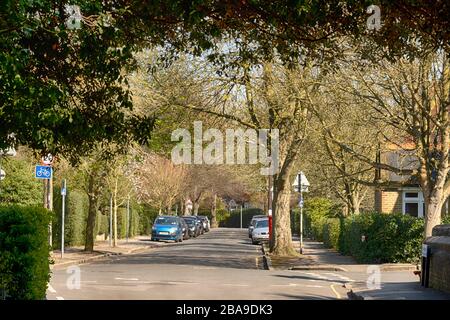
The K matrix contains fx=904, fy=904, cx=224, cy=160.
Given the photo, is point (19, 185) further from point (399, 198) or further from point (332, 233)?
point (399, 198)

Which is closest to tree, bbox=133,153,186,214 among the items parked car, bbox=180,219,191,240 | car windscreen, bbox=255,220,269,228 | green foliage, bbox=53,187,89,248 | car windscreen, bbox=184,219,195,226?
car windscreen, bbox=184,219,195,226

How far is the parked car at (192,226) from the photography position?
6675 centimetres

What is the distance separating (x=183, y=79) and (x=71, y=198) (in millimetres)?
11974

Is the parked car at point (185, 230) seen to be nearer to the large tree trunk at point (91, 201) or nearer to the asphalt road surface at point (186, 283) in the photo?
the large tree trunk at point (91, 201)

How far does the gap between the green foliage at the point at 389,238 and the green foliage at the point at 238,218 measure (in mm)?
80175

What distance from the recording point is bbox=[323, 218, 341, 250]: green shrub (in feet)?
136

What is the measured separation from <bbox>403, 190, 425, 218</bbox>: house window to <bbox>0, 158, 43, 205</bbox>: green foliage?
65.8ft

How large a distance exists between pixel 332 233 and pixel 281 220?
7768mm

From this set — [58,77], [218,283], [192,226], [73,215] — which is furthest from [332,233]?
[58,77]

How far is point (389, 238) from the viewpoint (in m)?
27.9

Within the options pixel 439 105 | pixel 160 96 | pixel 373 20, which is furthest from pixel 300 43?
pixel 160 96

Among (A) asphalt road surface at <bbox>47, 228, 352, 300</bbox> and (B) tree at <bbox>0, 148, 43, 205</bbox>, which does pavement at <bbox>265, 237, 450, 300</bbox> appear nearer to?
(A) asphalt road surface at <bbox>47, 228, 352, 300</bbox>

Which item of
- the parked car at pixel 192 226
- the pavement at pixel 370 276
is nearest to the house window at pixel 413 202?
the pavement at pixel 370 276
